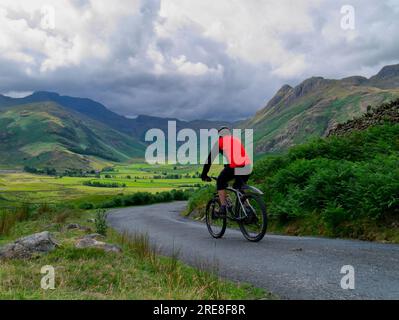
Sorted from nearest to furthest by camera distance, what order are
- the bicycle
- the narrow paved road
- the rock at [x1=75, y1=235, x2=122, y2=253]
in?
the narrow paved road → the rock at [x1=75, y1=235, x2=122, y2=253] → the bicycle

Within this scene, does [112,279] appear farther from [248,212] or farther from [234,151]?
[234,151]

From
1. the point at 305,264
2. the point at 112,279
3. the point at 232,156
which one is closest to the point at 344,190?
the point at 232,156

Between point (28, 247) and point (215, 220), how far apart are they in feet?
20.7

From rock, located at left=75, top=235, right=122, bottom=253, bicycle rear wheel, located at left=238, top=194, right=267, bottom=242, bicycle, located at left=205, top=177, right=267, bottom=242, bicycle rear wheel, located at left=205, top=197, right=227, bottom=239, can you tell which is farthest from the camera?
bicycle rear wheel, located at left=205, top=197, right=227, bottom=239

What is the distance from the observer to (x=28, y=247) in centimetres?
938

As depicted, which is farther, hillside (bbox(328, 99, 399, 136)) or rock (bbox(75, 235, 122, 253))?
hillside (bbox(328, 99, 399, 136))

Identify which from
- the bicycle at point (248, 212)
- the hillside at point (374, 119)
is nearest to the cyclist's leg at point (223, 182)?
the bicycle at point (248, 212)

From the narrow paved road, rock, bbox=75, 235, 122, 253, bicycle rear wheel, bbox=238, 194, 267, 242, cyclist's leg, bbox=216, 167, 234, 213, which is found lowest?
the narrow paved road

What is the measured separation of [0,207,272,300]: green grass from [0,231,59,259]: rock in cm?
30

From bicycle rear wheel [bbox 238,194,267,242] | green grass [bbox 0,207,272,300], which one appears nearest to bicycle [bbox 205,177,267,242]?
bicycle rear wheel [bbox 238,194,267,242]

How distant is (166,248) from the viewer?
12.4 m

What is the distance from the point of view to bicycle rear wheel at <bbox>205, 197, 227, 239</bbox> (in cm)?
1359

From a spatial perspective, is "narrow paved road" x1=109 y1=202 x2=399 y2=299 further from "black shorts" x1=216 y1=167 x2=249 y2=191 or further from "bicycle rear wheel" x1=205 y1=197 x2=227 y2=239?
"black shorts" x1=216 y1=167 x2=249 y2=191
